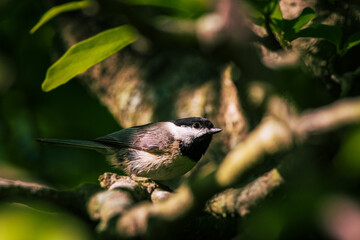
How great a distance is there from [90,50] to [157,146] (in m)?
1.31

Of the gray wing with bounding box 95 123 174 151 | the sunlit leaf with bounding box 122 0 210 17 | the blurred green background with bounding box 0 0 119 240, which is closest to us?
the sunlit leaf with bounding box 122 0 210 17

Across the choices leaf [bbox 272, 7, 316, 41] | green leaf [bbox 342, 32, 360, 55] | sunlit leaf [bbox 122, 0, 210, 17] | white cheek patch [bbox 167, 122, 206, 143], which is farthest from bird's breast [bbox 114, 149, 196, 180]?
green leaf [bbox 342, 32, 360, 55]

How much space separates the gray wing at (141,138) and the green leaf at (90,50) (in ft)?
4.05

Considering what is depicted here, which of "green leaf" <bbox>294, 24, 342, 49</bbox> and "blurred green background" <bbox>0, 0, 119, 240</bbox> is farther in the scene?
→ "blurred green background" <bbox>0, 0, 119, 240</bbox>

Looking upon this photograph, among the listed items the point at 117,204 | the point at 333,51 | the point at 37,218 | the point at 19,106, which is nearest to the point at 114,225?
the point at 117,204

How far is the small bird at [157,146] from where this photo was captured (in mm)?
3049

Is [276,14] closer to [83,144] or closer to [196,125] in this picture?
[196,125]

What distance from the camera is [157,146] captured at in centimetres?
310

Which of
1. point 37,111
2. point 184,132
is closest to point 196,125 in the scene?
point 184,132

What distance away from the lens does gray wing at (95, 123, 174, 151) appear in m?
3.14

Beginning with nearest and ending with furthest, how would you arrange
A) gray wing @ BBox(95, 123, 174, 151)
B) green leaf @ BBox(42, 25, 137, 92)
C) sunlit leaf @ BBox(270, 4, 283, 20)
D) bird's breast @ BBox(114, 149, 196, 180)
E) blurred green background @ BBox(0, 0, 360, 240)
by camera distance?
green leaf @ BBox(42, 25, 137, 92) → sunlit leaf @ BBox(270, 4, 283, 20) → bird's breast @ BBox(114, 149, 196, 180) → gray wing @ BBox(95, 123, 174, 151) → blurred green background @ BBox(0, 0, 360, 240)

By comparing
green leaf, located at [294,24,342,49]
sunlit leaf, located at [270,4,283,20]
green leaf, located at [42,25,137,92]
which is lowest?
green leaf, located at [42,25,137,92]

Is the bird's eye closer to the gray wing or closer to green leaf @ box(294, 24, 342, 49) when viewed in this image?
the gray wing

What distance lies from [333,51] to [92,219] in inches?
74.1
